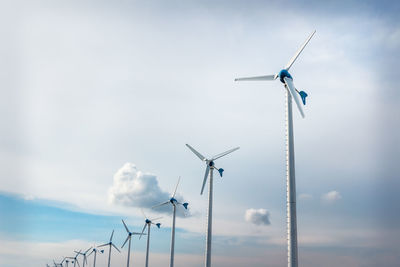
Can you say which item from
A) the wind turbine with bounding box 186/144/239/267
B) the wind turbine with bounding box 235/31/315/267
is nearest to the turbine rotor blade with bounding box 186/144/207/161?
the wind turbine with bounding box 186/144/239/267

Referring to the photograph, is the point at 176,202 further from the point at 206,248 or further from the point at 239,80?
the point at 239,80

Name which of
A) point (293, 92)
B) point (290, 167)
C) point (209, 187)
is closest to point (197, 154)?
point (209, 187)

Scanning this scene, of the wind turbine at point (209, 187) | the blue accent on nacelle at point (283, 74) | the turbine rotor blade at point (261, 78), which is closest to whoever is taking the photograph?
the blue accent on nacelle at point (283, 74)

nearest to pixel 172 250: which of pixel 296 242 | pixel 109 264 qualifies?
pixel 296 242

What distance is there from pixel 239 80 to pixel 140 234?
421 ft

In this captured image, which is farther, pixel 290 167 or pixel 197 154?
pixel 197 154

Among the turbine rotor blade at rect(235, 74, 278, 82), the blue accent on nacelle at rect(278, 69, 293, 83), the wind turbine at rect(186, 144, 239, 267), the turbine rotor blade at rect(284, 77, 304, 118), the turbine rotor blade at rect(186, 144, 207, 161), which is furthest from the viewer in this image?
the turbine rotor blade at rect(186, 144, 207, 161)

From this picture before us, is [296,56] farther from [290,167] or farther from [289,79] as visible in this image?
[290,167]

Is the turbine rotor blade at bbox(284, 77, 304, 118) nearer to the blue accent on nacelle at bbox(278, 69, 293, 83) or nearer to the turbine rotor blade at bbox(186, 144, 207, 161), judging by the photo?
the blue accent on nacelle at bbox(278, 69, 293, 83)

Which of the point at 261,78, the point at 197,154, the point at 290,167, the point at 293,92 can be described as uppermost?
the point at 261,78

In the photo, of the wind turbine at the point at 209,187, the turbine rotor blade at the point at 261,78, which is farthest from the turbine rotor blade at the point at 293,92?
the wind turbine at the point at 209,187

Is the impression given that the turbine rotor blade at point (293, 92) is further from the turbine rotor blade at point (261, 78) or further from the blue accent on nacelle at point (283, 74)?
the turbine rotor blade at point (261, 78)

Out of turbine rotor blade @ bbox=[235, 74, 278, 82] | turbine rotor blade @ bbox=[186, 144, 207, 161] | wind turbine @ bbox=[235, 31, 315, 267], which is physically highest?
turbine rotor blade @ bbox=[235, 74, 278, 82]

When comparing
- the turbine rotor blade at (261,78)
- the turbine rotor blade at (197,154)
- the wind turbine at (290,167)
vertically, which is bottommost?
the wind turbine at (290,167)
